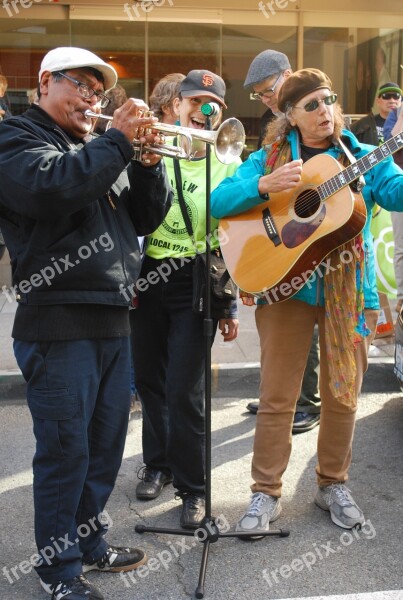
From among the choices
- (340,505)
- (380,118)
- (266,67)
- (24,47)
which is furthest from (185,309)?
(24,47)

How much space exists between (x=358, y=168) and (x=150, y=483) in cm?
179

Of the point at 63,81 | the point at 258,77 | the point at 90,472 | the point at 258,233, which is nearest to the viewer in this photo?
the point at 63,81

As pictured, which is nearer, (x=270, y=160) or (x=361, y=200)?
(x=361, y=200)

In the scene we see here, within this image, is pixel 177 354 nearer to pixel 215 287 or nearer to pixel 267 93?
pixel 215 287

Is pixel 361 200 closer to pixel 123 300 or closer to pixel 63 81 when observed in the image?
pixel 123 300

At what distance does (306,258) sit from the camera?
315 centimetres

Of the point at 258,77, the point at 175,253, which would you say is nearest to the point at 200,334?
the point at 175,253

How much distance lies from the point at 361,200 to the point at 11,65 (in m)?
7.35

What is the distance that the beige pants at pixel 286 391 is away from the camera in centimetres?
334

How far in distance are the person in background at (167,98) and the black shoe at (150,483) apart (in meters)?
1.72

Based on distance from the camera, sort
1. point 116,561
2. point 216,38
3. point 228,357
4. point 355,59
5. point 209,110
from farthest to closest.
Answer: point 355,59 < point 216,38 < point 228,357 < point 116,561 < point 209,110

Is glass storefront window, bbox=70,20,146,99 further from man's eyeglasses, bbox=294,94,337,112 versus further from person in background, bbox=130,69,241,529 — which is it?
man's eyeglasses, bbox=294,94,337,112

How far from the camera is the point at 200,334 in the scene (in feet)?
11.2

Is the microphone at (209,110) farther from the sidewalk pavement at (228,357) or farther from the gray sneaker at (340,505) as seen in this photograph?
the sidewalk pavement at (228,357)
